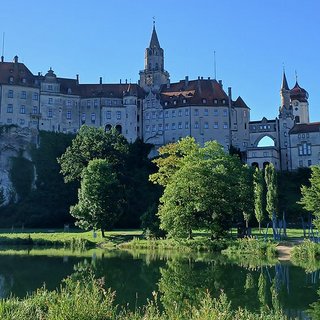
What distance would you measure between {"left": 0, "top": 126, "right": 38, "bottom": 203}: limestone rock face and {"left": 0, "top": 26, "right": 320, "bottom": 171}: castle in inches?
156

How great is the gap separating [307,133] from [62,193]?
46.0 meters

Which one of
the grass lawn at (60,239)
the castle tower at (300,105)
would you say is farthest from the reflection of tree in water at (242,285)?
the castle tower at (300,105)

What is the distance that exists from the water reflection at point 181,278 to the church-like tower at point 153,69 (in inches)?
2800

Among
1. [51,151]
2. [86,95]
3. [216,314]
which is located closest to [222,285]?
[216,314]

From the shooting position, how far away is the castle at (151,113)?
90625 millimetres

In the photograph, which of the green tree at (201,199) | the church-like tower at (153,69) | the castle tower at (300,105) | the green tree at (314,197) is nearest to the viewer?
the green tree at (201,199)

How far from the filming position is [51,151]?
86562mm

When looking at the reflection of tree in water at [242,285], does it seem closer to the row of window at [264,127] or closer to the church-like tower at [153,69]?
the row of window at [264,127]

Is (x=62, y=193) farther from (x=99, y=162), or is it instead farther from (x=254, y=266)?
(x=254, y=266)

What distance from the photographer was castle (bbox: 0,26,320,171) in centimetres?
9062

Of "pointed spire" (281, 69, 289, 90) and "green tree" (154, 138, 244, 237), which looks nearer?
"green tree" (154, 138, 244, 237)

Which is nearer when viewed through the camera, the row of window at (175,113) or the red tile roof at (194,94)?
the row of window at (175,113)

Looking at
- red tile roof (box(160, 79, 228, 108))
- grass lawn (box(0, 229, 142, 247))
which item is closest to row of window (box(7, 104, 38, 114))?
red tile roof (box(160, 79, 228, 108))

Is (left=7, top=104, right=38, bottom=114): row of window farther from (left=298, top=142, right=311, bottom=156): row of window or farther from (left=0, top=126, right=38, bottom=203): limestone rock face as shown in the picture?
(left=298, top=142, right=311, bottom=156): row of window
